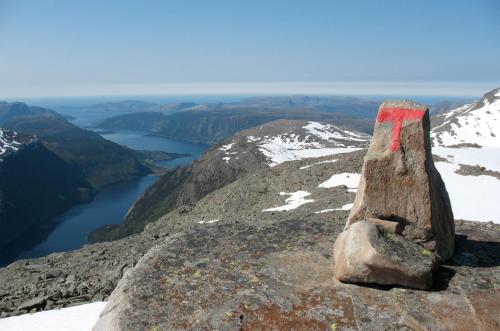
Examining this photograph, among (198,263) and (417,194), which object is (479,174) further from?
(198,263)

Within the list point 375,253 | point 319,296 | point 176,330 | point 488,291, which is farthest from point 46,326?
point 488,291

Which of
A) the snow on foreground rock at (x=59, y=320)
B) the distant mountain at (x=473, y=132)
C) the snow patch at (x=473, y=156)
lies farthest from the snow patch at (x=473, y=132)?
the snow on foreground rock at (x=59, y=320)

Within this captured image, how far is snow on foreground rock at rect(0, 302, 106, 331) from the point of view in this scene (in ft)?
56.7

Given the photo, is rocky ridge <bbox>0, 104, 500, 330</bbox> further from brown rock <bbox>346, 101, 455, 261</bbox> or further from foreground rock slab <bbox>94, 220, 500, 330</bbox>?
brown rock <bbox>346, 101, 455, 261</bbox>

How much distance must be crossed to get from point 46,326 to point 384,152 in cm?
1689

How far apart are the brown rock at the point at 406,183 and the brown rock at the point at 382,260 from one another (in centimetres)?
86

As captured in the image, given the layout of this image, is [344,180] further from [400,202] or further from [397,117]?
[400,202]

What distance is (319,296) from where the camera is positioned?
10.6 meters

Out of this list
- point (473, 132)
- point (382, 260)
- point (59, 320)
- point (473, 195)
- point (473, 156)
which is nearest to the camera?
point (382, 260)

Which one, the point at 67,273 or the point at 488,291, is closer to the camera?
the point at 488,291

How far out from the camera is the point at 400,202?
1191 cm

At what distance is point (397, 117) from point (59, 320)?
17.2 metres

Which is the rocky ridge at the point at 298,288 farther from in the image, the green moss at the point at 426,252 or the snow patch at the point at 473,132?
the snow patch at the point at 473,132

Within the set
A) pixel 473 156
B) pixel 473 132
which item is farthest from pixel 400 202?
pixel 473 132
